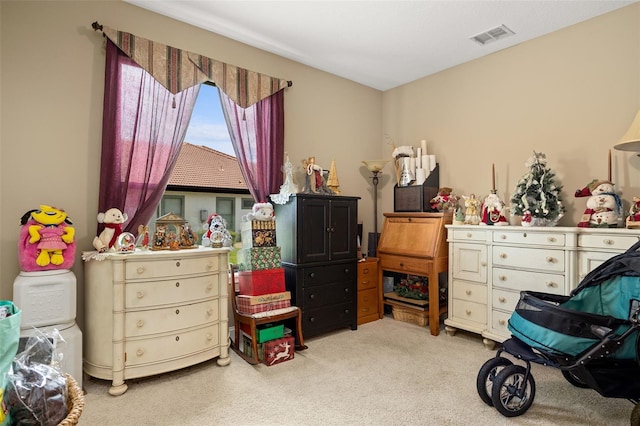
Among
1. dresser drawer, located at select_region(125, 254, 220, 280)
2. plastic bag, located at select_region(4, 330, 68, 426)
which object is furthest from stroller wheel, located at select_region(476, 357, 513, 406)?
plastic bag, located at select_region(4, 330, 68, 426)

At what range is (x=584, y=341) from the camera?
1834 millimetres

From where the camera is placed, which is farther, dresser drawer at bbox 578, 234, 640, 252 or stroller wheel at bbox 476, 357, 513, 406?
dresser drawer at bbox 578, 234, 640, 252

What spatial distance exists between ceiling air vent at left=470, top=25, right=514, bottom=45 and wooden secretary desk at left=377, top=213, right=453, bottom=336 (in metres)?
1.73

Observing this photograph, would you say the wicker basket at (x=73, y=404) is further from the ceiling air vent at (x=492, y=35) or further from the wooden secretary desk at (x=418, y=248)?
the ceiling air vent at (x=492, y=35)

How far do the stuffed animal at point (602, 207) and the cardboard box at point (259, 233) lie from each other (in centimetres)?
255

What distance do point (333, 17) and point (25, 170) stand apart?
2608mm

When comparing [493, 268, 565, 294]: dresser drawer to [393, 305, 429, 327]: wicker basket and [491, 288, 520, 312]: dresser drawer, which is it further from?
[393, 305, 429, 327]: wicker basket

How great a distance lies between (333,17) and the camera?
2.92m

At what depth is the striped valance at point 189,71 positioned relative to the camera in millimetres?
2674

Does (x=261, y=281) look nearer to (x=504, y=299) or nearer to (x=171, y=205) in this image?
(x=171, y=205)

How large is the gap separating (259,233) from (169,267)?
0.81m

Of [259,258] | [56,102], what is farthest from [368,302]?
[56,102]

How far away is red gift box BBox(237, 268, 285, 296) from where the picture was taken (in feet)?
9.43

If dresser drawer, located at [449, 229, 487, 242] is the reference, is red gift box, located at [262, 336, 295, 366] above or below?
below
